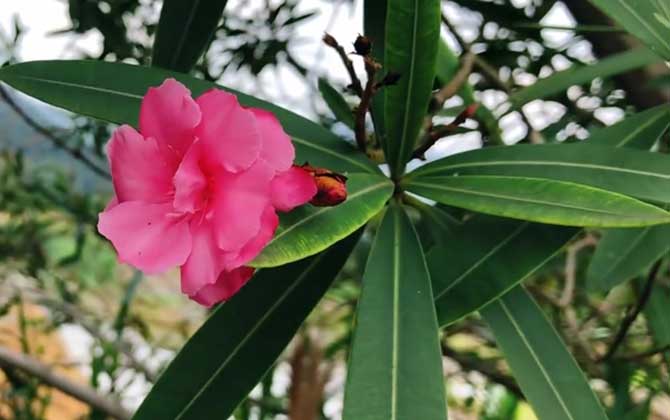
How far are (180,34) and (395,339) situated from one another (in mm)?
304

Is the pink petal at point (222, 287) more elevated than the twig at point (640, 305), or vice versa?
the twig at point (640, 305)

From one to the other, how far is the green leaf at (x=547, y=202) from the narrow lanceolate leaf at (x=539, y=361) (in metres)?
0.13

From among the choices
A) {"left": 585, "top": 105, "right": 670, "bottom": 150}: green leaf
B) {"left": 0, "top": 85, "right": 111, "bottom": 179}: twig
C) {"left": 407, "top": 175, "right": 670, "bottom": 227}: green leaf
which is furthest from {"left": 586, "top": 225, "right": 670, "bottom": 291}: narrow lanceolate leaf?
{"left": 0, "top": 85, "right": 111, "bottom": 179}: twig

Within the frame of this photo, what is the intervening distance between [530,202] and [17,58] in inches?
33.5

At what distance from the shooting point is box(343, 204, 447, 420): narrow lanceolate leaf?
46 centimetres

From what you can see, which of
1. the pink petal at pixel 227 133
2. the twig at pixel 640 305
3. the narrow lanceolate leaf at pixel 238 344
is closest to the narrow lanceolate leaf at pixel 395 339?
the narrow lanceolate leaf at pixel 238 344

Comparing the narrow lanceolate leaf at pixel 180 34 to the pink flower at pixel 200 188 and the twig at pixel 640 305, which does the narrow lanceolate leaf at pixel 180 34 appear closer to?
the pink flower at pixel 200 188

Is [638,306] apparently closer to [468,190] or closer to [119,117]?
[468,190]

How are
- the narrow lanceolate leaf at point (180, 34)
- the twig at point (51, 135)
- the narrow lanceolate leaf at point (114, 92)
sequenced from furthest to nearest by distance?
the twig at point (51, 135), the narrow lanceolate leaf at point (180, 34), the narrow lanceolate leaf at point (114, 92)

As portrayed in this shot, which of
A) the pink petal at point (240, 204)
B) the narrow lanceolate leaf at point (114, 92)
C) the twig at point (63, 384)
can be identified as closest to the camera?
the pink petal at point (240, 204)

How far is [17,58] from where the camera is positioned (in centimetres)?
109

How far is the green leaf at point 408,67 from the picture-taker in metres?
0.51

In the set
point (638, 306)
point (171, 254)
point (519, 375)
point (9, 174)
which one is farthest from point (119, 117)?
point (9, 174)

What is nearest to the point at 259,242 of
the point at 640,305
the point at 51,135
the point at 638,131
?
the point at 638,131
